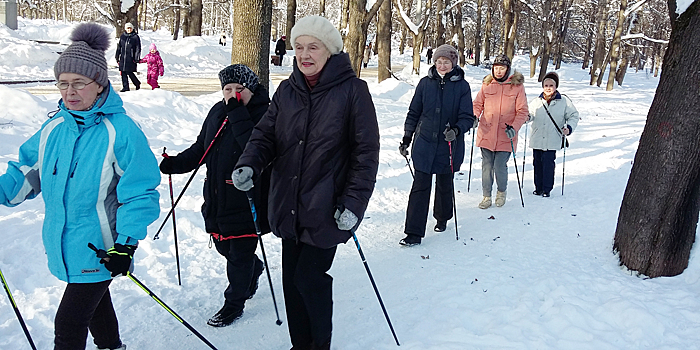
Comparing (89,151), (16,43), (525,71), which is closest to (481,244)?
(89,151)

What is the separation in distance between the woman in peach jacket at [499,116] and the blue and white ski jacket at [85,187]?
5140 millimetres

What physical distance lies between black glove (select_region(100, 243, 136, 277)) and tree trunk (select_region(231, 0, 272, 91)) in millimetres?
4461

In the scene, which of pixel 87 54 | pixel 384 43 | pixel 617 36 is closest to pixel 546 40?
pixel 617 36

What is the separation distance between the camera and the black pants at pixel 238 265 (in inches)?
144

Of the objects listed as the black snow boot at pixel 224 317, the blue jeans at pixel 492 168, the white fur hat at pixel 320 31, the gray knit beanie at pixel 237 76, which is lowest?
the black snow boot at pixel 224 317

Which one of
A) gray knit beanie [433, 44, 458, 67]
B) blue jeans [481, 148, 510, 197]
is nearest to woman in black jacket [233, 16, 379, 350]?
gray knit beanie [433, 44, 458, 67]

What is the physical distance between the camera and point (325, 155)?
2869 millimetres

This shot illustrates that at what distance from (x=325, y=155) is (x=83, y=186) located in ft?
4.18

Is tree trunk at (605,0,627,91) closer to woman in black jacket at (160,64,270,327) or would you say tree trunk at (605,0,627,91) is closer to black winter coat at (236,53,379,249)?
woman in black jacket at (160,64,270,327)

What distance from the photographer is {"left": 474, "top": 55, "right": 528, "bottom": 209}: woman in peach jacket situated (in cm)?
668

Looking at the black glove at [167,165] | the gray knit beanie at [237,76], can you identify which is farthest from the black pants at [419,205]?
the black glove at [167,165]

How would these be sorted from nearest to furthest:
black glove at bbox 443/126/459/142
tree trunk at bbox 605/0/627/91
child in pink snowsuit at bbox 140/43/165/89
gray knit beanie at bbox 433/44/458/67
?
black glove at bbox 443/126/459/142 < gray knit beanie at bbox 433/44/458/67 < child in pink snowsuit at bbox 140/43/165/89 < tree trunk at bbox 605/0/627/91

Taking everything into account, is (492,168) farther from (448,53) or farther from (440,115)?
(448,53)

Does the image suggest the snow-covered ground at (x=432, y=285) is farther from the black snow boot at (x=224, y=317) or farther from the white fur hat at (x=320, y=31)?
the white fur hat at (x=320, y=31)
